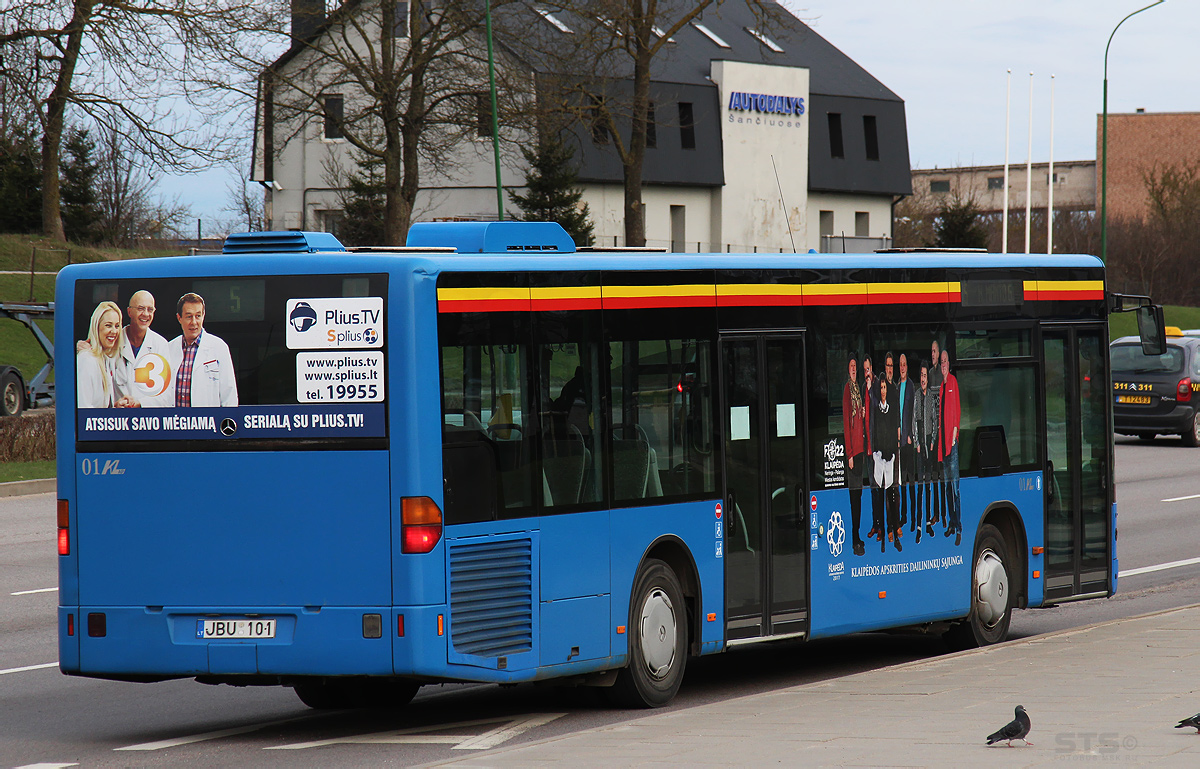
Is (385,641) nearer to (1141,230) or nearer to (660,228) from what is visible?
(660,228)

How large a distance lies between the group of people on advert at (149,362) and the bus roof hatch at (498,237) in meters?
1.50

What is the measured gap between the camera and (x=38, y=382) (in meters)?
32.6

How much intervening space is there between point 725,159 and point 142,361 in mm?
55607

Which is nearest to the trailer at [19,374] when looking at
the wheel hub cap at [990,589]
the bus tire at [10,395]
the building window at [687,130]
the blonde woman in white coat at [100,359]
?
the bus tire at [10,395]

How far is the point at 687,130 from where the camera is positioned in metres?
61.4

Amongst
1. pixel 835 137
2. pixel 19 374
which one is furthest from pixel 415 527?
pixel 835 137

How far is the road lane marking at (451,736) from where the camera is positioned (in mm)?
7851

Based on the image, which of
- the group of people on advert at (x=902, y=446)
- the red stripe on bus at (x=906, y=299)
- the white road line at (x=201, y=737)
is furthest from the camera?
the red stripe on bus at (x=906, y=299)

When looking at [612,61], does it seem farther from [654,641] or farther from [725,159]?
[654,641]

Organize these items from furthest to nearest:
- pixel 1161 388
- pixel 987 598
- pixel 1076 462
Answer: pixel 1161 388
pixel 1076 462
pixel 987 598

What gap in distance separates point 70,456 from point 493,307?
234 centimetres

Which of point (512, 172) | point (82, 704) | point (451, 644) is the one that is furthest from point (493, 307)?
point (512, 172)

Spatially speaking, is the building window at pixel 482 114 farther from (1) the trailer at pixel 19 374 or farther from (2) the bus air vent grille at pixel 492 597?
(2) the bus air vent grille at pixel 492 597

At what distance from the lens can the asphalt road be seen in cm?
775
